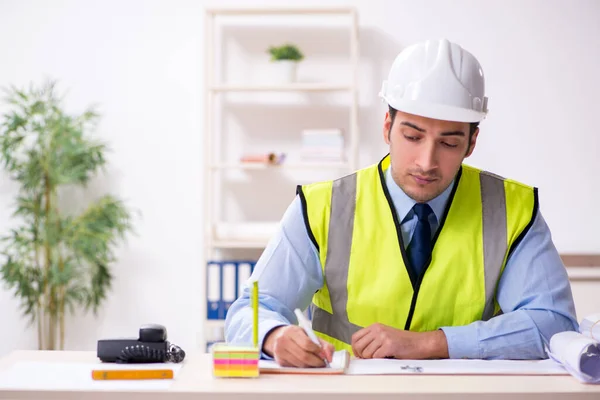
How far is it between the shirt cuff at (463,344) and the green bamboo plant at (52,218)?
277cm

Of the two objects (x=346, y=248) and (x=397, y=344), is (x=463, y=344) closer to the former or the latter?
(x=397, y=344)

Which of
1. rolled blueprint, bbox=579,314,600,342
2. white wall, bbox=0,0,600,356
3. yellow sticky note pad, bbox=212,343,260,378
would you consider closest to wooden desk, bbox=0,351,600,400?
yellow sticky note pad, bbox=212,343,260,378

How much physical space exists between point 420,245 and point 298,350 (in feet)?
1.63

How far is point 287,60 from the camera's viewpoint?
4.30m

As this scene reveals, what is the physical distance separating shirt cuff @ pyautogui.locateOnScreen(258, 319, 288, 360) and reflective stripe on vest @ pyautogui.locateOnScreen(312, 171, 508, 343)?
245 mm

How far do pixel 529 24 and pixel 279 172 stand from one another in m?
1.50

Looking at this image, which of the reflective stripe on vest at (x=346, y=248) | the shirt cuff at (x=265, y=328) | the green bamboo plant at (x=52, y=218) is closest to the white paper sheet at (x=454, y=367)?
the shirt cuff at (x=265, y=328)

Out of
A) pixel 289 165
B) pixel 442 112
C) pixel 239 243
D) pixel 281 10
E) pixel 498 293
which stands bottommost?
pixel 239 243

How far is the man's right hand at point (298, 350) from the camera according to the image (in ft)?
5.34

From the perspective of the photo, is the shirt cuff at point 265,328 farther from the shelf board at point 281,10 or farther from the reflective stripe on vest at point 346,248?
the shelf board at point 281,10

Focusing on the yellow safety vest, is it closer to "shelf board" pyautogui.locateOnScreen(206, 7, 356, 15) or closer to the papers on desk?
the papers on desk

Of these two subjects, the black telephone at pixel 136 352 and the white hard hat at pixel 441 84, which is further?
the white hard hat at pixel 441 84

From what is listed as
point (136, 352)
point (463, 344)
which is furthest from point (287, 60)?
point (136, 352)

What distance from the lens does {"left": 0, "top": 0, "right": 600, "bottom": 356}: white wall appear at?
4473 mm
